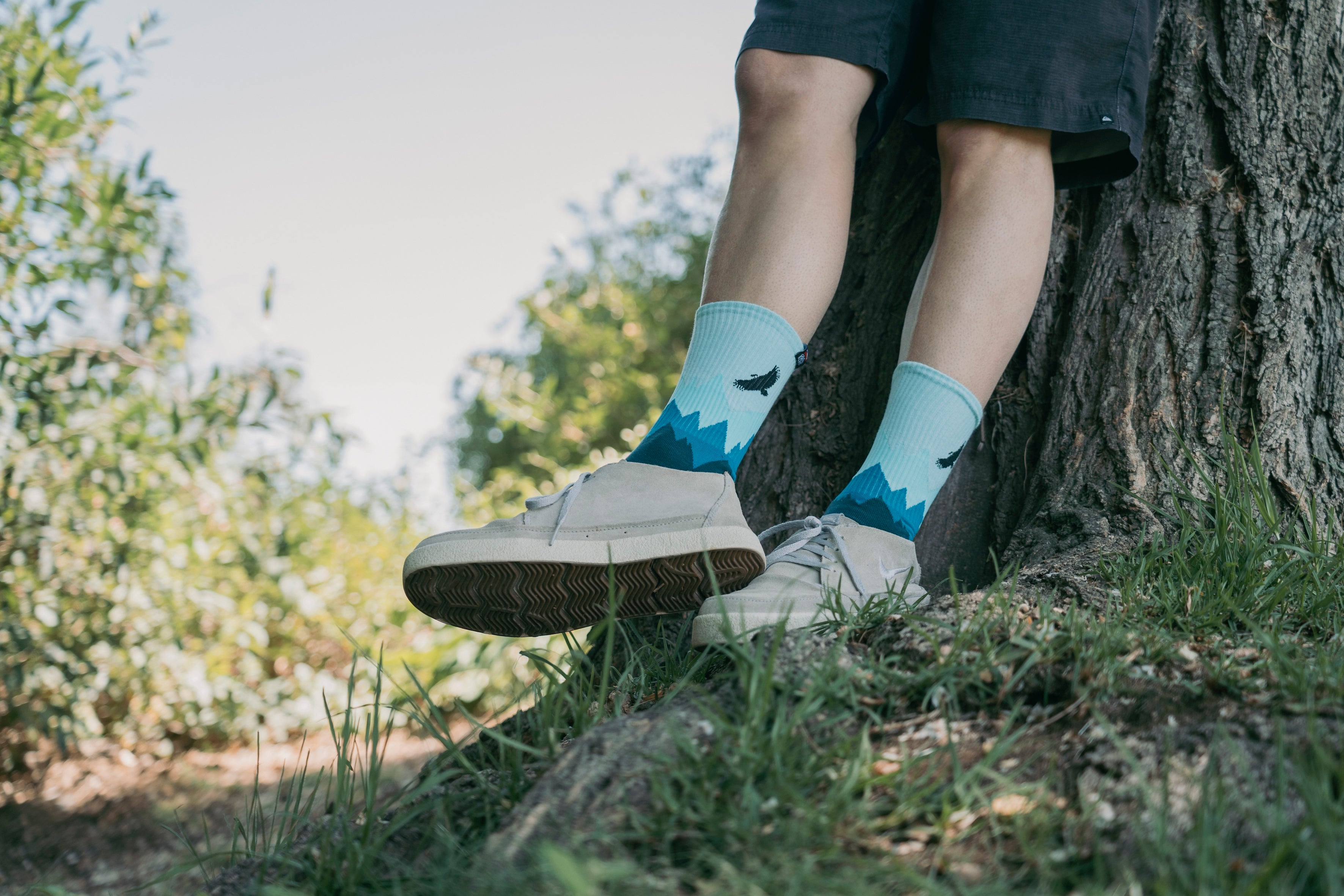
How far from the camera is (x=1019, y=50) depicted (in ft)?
4.01

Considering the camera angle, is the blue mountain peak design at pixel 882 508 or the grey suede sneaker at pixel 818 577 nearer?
the grey suede sneaker at pixel 818 577

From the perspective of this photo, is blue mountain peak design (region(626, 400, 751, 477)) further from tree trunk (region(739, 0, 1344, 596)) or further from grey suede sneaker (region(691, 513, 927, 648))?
tree trunk (region(739, 0, 1344, 596))

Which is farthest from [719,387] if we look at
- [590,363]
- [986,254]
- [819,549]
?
[590,363]

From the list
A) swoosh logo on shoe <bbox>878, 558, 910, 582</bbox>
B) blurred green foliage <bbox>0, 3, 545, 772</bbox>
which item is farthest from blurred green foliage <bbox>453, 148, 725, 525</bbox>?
swoosh logo on shoe <bbox>878, 558, 910, 582</bbox>

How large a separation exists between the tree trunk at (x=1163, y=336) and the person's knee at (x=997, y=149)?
0.24 metres

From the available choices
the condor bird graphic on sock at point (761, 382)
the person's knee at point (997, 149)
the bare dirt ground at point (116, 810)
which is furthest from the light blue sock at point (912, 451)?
the bare dirt ground at point (116, 810)

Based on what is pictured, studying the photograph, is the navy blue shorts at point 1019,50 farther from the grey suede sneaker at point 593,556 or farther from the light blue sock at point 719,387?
the grey suede sneaker at point 593,556

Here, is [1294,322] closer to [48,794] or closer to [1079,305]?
[1079,305]

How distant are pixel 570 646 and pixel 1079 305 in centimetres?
99

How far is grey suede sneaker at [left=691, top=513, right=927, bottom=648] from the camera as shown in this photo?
98 cm

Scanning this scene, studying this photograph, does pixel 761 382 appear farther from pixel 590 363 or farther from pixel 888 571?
pixel 590 363

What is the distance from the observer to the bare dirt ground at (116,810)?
6.57 ft

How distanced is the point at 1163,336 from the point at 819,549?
2.16 ft

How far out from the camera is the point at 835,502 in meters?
1.23
